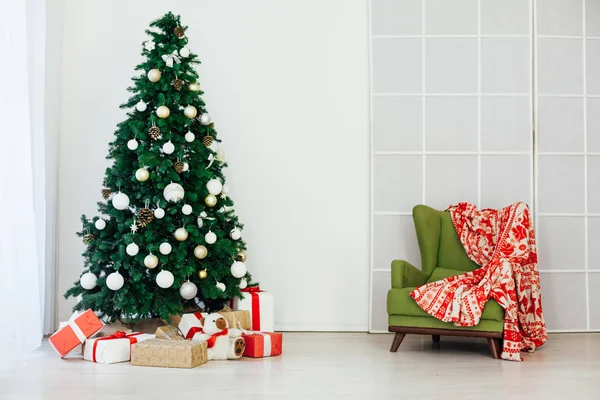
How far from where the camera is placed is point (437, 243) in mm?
4555

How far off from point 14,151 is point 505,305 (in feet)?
8.96

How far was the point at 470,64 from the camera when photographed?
16.3 ft

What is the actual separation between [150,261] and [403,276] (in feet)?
4.73

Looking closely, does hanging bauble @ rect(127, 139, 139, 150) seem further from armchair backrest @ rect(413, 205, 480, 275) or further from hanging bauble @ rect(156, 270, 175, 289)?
armchair backrest @ rect(413, 205, 480, 275)

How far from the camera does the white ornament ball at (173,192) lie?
404 centimetres

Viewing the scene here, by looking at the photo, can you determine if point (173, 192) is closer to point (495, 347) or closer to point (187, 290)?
point (187, 290)

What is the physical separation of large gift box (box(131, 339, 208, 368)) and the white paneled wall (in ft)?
5.52

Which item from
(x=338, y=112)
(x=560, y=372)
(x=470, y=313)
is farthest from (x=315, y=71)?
(x=560, y=372)

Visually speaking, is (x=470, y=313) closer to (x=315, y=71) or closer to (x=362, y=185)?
(x=362, y=185)

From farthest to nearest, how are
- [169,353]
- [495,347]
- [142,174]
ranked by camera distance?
[142,174] → [495,347] → [169,353]

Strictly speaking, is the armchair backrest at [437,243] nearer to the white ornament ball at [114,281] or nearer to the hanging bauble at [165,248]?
the hanging bauble at [165,248]

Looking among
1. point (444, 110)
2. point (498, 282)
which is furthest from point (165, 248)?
point (444, 110)

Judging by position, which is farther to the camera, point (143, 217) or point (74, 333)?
point (143, 217)

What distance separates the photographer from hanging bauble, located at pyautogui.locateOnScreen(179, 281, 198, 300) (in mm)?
4078
